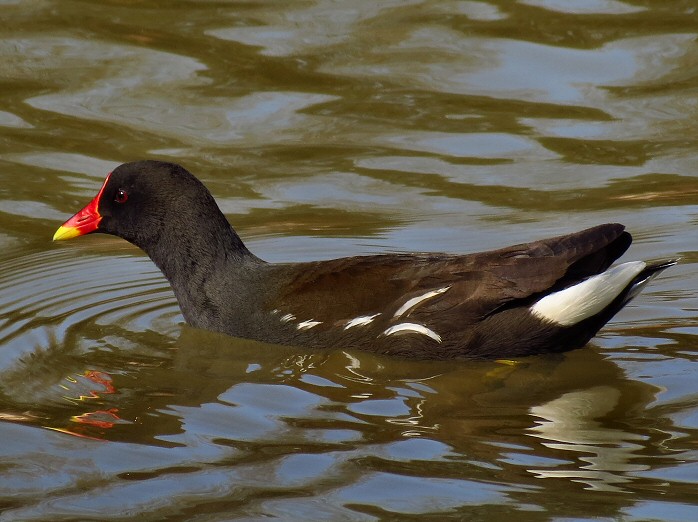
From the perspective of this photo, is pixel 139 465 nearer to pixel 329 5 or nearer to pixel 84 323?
pixel 84 323

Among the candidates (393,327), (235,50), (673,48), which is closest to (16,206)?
(235,50)

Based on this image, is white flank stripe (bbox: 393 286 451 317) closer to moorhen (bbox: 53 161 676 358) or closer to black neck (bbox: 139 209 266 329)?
moorhen (bbox: 53 161 676 358)

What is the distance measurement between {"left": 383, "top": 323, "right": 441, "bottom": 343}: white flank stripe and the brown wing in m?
0.06

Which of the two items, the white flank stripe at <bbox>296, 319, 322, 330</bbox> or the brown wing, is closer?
the brown wing

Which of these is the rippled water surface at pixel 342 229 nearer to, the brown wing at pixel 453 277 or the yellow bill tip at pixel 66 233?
the brown wing at pixel 453 277

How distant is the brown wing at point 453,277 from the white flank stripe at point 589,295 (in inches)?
2.5

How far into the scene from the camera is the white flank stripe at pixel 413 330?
18.1 ft

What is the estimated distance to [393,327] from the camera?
557cm

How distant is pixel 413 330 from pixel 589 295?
0.72 metres

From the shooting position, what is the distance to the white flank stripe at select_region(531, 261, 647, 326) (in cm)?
538

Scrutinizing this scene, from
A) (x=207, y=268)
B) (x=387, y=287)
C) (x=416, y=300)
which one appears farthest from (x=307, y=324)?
(x=207, y=268)

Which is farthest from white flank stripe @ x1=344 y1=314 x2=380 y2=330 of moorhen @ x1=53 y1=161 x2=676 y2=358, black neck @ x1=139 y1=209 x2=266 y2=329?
black neck @ x1=139 y1=209 x2=266 y2=329

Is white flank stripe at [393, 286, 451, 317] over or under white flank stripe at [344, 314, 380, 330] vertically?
over

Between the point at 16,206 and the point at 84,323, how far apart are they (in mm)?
1668
